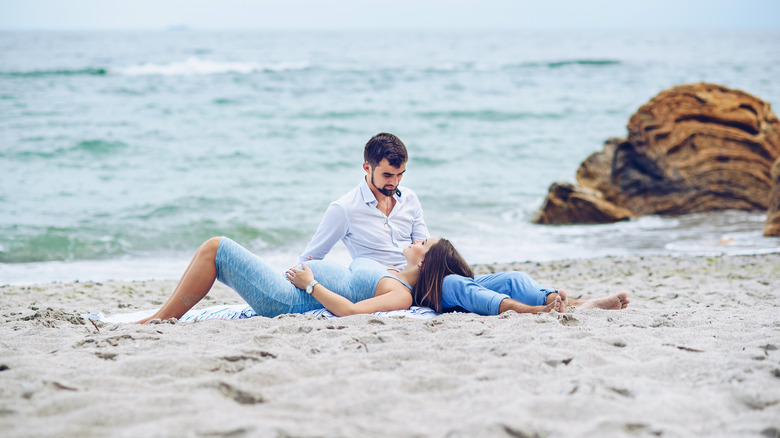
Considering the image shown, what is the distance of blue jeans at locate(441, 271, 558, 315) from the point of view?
15.0 feet

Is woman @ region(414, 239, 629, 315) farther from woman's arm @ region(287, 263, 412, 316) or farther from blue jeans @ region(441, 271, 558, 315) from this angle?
woman's arm @ region(287, 263, 412, 316)

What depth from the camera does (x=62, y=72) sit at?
33250 millimetres

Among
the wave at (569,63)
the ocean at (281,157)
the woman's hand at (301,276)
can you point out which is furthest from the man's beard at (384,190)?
the wave at (569,63)

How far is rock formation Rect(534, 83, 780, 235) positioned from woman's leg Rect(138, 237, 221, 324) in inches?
338

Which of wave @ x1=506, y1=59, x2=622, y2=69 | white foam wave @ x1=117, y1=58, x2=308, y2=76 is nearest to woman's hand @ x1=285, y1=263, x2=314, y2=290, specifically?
white foam wave @ x1=117, y1=58, x2=308, y2=76

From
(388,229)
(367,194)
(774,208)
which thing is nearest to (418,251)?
(388,229)

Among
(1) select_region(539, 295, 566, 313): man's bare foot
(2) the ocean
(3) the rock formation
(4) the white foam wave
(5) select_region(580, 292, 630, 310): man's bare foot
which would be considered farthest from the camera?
(4) the white foam wave

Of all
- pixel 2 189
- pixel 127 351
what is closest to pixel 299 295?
pixel 127 351

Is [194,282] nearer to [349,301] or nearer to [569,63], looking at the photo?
[349,301]

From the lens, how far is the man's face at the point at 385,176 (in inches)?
195

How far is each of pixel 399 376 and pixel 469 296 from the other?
1.73 m

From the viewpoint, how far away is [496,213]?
13109 mm

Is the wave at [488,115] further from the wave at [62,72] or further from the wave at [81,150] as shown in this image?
the wave at [62,72]

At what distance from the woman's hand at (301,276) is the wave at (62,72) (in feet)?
108
